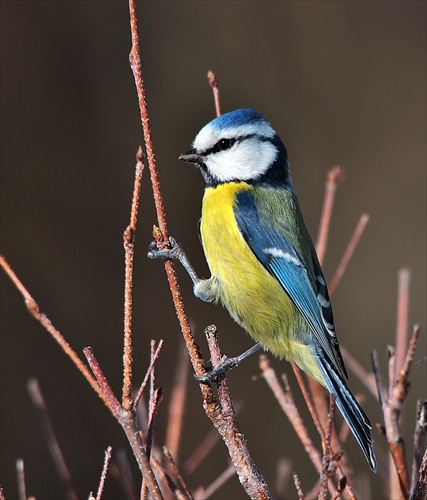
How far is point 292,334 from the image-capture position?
1951 millimetres

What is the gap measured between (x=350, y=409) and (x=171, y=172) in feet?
7.86

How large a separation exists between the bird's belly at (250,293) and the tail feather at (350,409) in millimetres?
110

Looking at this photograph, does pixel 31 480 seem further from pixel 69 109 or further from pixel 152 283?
pixel 69 109

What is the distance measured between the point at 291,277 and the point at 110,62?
2.25 m

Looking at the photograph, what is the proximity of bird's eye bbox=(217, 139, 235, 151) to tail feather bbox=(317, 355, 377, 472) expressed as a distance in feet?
1.88

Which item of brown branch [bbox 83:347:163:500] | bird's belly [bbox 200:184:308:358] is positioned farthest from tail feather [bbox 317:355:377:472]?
brown branch [bbox 83:347:163:500]

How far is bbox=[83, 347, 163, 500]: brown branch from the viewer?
3.42 ft

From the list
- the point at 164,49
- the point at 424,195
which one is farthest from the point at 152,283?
the point at 424,195

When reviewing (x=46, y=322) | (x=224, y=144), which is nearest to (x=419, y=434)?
(x=46, y=322)

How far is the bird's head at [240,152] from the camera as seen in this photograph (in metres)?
2.00

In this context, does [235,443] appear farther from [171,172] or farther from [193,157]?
[171,172]

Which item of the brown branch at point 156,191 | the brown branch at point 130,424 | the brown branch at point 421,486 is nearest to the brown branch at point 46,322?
the brown branch at point 130,424

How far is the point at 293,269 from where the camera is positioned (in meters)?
1.95

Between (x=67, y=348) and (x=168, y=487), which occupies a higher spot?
(x=67, y=348)
